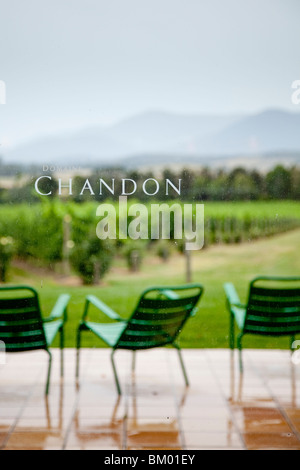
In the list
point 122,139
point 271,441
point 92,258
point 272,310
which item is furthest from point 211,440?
point 92,258

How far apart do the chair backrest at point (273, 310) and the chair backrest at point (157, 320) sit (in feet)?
1.21

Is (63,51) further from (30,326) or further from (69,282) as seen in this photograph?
(69,282)

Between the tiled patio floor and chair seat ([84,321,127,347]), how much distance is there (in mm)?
323

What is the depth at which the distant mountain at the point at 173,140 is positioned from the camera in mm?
4262

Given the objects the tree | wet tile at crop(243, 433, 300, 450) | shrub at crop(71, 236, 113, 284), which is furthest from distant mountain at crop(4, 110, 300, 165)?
wet tile at crop(243, 433, 300, 450)

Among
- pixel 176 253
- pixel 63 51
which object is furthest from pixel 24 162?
pixel 176 253

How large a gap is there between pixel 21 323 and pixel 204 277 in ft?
9.34

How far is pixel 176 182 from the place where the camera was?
13.6 ft

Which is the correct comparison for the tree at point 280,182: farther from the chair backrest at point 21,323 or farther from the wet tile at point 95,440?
the wet tile at point 95,440

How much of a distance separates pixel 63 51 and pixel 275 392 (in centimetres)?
228

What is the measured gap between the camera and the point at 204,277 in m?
5.93

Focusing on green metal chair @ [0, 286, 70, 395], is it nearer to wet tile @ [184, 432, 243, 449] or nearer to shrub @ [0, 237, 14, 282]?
wet tile @ [184, 432, 243, 449]

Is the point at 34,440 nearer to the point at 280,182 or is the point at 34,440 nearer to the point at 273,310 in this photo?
the point at 273,310

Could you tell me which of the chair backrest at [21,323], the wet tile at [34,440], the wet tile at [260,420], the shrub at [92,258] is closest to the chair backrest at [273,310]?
the wet tile at [260,420]
